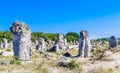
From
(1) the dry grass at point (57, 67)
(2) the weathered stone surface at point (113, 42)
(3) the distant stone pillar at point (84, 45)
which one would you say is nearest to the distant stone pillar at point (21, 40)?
(1) the dry grass at point (57, 67)

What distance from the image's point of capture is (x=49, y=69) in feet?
75.4

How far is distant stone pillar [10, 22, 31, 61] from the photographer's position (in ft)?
103

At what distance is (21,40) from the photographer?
104 ft

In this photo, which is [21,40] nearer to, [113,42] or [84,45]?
[84,45]

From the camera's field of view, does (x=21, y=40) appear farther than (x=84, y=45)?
No

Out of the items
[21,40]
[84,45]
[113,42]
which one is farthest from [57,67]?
[113,42]

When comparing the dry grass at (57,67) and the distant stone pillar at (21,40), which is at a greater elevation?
the distant stone pillar at (21,40)

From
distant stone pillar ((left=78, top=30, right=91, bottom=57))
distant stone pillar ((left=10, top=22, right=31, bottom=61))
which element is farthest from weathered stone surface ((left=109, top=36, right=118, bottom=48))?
distant stone pillar ((left=10, top=22, right=31, bottom=61))

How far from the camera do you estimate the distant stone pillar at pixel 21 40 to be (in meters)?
31.5

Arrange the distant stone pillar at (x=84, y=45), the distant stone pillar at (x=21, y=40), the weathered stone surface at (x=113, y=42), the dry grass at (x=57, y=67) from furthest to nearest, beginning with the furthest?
the weathered stone surface at (x=113, y=42), the distant stone pillar at (x=84, y=45), the distant stone pillar at (x=21, y=40), the dry grass at (x=57, y=67)

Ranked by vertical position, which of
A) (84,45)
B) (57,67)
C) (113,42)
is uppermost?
(113,42)

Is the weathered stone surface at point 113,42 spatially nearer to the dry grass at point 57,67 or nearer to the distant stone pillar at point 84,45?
the distant stone pillar at point 84,45

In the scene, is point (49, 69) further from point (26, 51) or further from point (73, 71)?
point (26, 51)

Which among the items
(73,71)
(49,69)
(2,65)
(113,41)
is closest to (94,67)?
(73,71)
